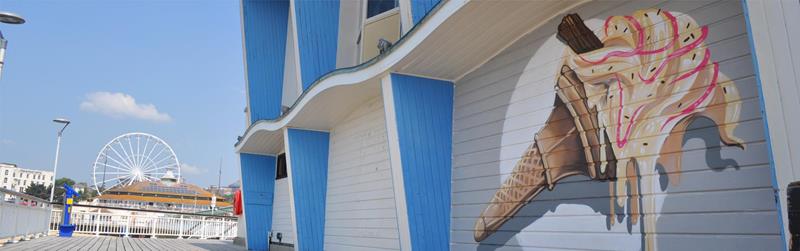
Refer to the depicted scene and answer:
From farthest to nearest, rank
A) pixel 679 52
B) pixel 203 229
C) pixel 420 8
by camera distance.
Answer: pixel 203 229 → pixel 420 8 → pixel 679 52

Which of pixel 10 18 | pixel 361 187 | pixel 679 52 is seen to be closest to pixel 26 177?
pixel 10 18

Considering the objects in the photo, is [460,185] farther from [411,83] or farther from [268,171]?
[268,171]

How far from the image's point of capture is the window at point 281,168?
13805mm

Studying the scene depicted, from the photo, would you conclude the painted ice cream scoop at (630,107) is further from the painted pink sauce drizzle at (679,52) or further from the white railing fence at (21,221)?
the white railing fence at (21,221)

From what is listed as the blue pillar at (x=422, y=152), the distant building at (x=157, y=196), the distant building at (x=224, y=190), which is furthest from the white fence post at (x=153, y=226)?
the distant building at (x=224, y=190)

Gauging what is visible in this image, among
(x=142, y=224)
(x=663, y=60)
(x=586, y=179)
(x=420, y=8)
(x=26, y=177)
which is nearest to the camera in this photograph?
(x=663, y=60)

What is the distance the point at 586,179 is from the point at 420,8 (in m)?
2.98

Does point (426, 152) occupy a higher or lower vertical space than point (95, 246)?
higher

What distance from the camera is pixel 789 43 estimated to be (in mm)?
2877

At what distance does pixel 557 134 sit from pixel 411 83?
7.11ft

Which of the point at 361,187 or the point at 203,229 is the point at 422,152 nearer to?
the point at 361,187

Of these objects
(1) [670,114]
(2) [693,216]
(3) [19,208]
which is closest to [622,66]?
(1) [670,114]

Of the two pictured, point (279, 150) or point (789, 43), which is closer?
point (789, 43)

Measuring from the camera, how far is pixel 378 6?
10.2 meters
